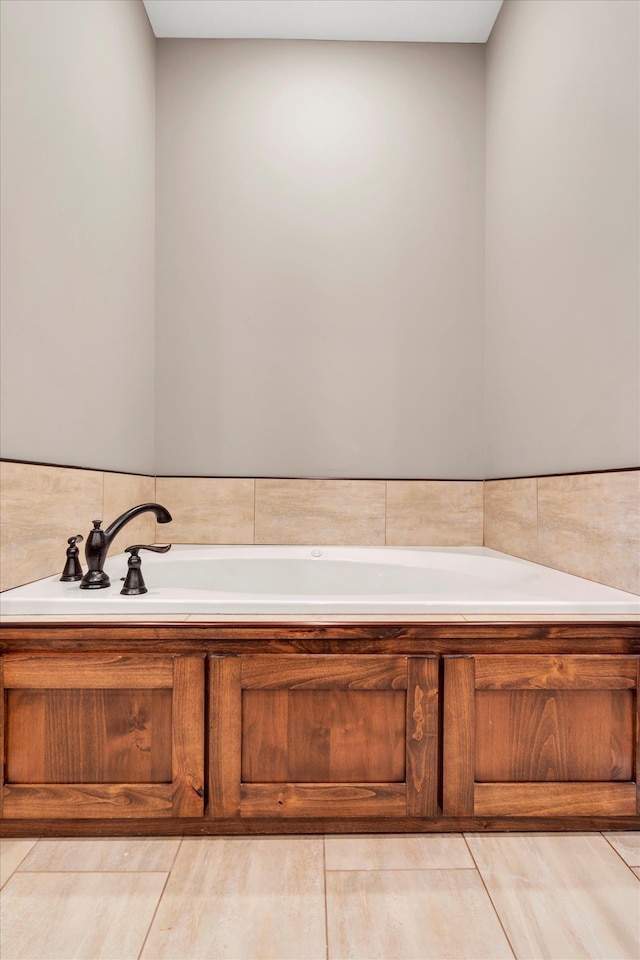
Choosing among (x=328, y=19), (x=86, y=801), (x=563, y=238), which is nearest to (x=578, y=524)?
(x=563, y=238)

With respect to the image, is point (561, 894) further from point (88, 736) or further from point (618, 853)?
point (88, 736)

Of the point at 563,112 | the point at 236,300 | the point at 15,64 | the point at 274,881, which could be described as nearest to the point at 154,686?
the point at 274,881

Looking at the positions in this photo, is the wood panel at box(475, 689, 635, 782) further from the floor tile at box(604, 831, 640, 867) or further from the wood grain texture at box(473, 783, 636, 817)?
the floor tile at box(604, 831, 640, 867)

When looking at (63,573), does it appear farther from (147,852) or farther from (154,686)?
(147,852)

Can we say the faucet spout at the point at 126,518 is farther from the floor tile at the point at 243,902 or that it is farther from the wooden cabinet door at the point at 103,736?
the floor tile at the point at 243,902

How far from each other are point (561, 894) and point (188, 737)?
84cm

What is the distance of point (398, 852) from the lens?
53.5 inches

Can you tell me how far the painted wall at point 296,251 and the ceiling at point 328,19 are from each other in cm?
5

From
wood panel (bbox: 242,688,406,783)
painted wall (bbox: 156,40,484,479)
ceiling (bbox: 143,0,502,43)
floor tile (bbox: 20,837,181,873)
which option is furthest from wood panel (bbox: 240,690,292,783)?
ceiling (bbox: 143,0,502,43)

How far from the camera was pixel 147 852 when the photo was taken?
1.35 meters

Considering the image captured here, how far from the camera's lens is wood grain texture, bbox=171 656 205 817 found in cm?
139

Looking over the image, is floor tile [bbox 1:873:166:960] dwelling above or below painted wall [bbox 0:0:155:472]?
below

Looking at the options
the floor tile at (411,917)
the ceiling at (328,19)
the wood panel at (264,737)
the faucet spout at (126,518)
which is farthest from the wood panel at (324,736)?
the ceiling at (328,19)

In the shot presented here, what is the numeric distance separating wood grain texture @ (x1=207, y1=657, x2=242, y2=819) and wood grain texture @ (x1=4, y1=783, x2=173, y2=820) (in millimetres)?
108
